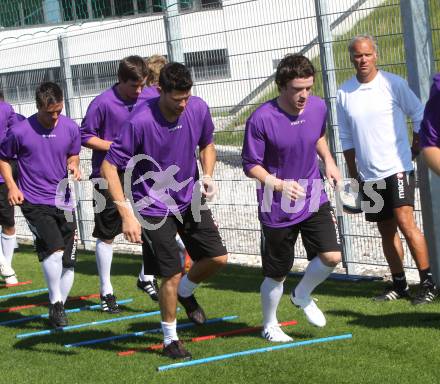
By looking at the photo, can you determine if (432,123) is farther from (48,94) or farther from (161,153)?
(48,94)

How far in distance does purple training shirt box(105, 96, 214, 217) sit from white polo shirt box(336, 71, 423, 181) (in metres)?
1.51

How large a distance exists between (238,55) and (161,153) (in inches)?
139

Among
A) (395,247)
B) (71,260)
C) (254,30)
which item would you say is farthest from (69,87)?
(395,247)

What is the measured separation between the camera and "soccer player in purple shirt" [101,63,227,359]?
23.8ft

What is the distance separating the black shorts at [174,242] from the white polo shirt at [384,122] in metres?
1.56

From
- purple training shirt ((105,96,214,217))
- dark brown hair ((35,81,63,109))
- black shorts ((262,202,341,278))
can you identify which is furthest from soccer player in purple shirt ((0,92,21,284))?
black shorts ((262,202,341,278))

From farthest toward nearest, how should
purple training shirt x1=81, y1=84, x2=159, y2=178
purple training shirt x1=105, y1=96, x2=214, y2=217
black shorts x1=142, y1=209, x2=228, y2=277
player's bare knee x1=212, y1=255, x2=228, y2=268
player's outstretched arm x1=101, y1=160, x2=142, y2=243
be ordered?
purple training shirt x1=81, y1=84, x2=159, y2=178
player's bare knee x1=212, y1=255, x2=228, y2=268
black shorts x1=142, y1=209, x2=228, y2=277
purple training shirt x1=105, y1=96, x2=214, y2=217
player's outstretched arm x1=101, y1=160, x2=142, y2=243

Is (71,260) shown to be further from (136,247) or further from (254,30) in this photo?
(136,247)

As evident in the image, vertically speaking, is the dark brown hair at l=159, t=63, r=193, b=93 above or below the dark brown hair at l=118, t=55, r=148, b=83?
Answer: below

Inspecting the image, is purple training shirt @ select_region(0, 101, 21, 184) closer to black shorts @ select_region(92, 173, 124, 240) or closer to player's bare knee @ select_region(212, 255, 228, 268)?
black shorts @ select_region(92, 173, 124, 240)

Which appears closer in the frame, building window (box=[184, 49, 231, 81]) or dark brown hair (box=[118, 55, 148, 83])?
dark brown hair (box=[118, 55, 148, 83])

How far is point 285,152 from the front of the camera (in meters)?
7.40

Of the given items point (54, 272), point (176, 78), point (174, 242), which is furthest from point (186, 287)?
point (176, 78)

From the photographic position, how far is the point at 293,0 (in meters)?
10.1
